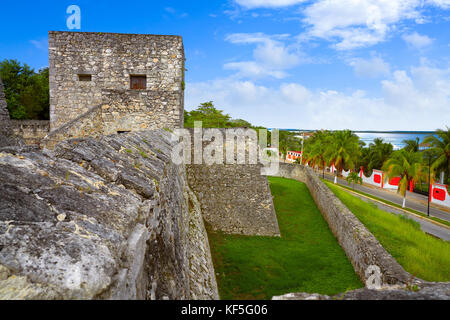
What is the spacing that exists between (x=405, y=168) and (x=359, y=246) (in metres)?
19.7

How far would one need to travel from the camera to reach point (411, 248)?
27.2 feet

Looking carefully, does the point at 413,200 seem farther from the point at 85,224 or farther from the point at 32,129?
the point at 32,129

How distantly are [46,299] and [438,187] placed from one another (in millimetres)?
29529

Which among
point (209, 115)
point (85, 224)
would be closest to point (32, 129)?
point (85, 224)

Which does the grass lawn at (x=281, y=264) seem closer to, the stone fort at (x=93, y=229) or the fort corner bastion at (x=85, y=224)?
the stone fort at (x=93, y=229)

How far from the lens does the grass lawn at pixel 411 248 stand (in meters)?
6.99

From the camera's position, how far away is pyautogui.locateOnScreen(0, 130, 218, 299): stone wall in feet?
3.81

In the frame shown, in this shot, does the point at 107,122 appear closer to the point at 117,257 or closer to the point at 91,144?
the point at 91,144

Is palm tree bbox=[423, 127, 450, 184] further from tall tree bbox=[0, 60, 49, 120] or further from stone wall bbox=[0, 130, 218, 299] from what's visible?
tall tree bbox=[0, 60, 49, 120]

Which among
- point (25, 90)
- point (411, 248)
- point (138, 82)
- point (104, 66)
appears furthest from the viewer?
point (25, 90)

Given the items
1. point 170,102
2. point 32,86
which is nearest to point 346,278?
point 170,102

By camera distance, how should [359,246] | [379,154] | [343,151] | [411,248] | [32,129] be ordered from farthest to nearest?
[379,154], [343,151], [32,129], [411,248], [359,246]

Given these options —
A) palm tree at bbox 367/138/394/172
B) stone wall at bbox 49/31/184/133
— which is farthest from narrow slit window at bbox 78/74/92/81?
palm tree at bbox 367/138/394/172

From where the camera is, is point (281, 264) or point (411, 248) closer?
point (411, 248)
